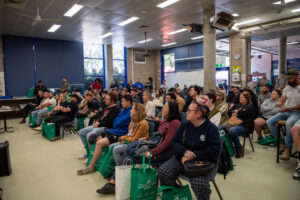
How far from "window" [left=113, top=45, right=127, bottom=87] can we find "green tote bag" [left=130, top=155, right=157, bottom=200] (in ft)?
39.4

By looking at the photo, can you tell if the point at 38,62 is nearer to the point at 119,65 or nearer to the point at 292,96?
the point at 119,65

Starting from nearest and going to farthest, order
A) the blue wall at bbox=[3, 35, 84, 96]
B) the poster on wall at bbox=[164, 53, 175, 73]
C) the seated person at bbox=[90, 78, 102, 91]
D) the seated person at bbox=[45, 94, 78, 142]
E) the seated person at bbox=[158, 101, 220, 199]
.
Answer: the seated person at bbox=[158, 101, 220, 199], the seated person at bbox=[45, 94, 78, 142], the seated person at bbox=[90, 78, 102, 91], the blue wall at bbox=[3, 35, 84, 96], the poster on wall at bbox=[164, 53, 175, 73]

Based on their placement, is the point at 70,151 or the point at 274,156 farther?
the point at 70,151

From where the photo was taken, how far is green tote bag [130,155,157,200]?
1.99 meters

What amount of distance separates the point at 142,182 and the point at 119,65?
12.5 metres

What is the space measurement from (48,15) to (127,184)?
7555 millimetres

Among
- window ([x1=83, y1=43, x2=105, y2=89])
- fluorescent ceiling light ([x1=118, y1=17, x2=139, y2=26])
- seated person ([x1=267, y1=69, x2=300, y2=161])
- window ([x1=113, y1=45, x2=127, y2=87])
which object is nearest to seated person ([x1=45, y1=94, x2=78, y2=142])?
fluorescent ceiling light ([x1=118, y1=17, x2=139, y2=26])

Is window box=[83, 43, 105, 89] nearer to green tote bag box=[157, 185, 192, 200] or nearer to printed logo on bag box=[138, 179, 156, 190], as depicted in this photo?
printed logo on bag box=[138, 179, 156, 190]

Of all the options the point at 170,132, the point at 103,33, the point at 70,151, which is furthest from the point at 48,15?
the point at 170,132

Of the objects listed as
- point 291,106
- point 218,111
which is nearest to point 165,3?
point 218,111

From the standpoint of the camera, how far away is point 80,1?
616 centimetres

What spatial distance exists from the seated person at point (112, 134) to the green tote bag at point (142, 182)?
0.98 m

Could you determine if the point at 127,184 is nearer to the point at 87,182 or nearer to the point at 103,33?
the point at 87,182

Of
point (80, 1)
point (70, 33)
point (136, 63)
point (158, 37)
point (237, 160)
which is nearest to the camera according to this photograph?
point (237, 160)
